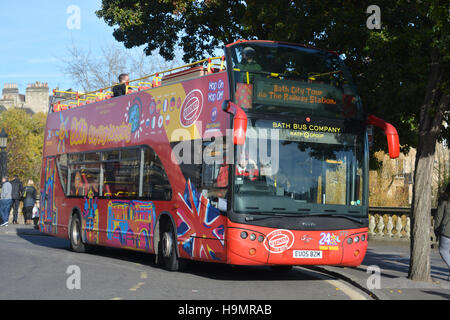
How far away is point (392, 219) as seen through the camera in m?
25.7

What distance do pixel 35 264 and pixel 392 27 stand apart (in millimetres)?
8135

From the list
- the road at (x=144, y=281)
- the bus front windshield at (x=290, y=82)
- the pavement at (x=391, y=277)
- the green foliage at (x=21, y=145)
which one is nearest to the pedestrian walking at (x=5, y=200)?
the road at (x=144, y=281)

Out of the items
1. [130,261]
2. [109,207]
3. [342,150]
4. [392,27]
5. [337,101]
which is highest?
[392,27]

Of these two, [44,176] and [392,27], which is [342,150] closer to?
[392,27]

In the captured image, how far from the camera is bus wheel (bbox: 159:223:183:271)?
14664 mm

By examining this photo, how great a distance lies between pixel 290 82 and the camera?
43.4 ft

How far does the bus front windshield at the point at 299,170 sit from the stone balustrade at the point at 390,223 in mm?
12343

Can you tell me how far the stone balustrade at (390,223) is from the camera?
2523 cm

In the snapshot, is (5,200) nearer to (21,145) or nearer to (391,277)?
(391,277)

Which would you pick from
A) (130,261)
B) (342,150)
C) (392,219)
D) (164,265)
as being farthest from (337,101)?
(392,219)

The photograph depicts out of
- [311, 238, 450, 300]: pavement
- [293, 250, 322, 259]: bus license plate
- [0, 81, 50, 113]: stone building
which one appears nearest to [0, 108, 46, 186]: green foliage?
[0, 81, 50, 113]: stone building

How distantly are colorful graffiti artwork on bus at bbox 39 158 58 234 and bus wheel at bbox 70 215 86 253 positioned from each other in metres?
1.19

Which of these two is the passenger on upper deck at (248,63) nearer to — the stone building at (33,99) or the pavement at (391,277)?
the pavement at (391,277)
